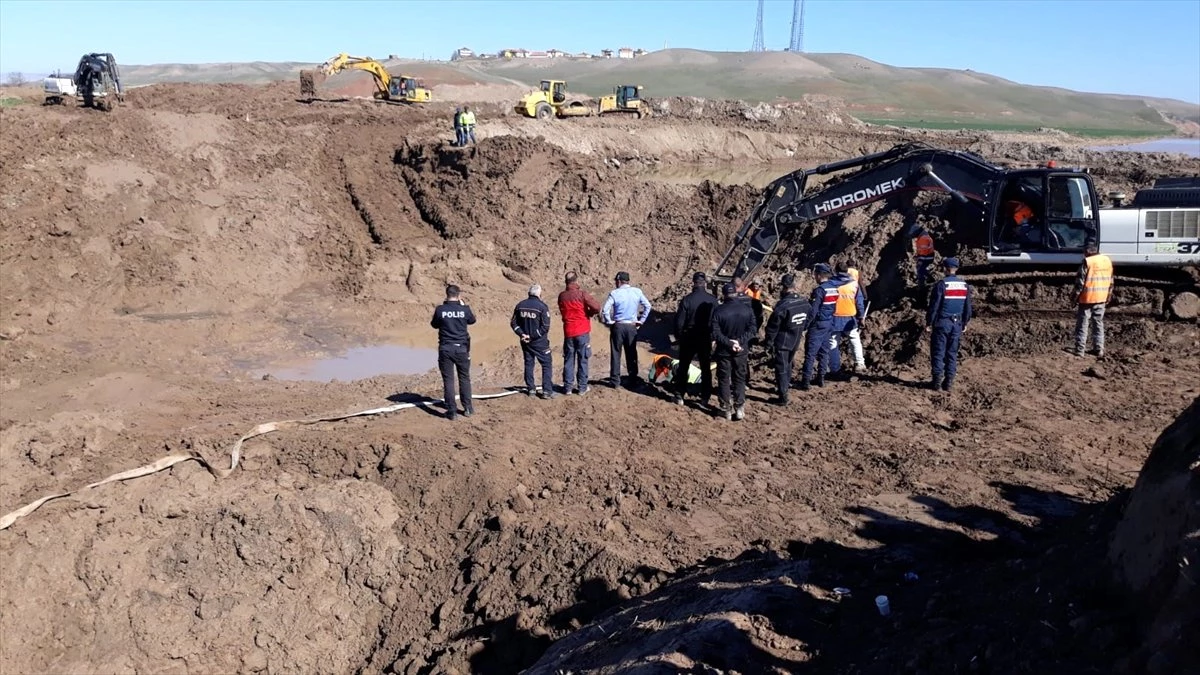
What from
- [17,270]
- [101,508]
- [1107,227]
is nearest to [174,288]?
[17,270]

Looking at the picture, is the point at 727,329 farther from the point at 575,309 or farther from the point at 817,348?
the point at 575,309

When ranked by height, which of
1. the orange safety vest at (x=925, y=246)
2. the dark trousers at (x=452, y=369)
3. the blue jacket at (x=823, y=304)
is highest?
the orange safety vest at (x=925, y=246)

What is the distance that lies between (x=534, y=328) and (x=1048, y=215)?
281 inches

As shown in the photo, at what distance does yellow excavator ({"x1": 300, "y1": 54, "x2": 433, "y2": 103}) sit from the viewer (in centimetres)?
3262

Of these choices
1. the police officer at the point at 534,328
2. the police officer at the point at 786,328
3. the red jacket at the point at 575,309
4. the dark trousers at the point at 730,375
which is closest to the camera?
the dark trousers at the point at 730,375

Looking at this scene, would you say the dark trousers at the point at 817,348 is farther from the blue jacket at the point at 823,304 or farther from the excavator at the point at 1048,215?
the excavator at the point at 1048,215

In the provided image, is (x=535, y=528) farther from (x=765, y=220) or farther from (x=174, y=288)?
(x=174, y=288)

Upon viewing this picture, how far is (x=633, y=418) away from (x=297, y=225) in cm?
1213

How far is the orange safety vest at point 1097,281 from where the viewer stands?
10844 millimetres

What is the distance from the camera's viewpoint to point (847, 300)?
1137cm

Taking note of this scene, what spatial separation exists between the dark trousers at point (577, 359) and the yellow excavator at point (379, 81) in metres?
24.8

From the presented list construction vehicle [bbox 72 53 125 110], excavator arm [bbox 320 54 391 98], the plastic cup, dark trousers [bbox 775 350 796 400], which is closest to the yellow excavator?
excavator arm [bbox 320 54 391 98]

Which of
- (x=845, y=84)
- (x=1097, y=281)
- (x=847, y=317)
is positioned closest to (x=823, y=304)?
(x=847, y=317)

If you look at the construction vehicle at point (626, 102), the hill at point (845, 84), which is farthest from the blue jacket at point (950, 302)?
the hill at point (845, 84)
